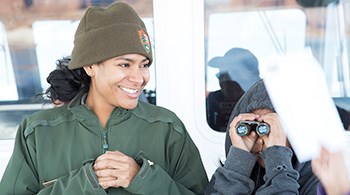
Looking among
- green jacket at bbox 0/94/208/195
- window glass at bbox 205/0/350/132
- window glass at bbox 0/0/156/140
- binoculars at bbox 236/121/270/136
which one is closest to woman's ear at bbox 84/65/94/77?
green jacket at bbox 0/94/208/195

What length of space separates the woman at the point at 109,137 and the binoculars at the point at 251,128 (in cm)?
18

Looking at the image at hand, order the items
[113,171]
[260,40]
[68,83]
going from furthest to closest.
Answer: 1. [260,40]
2. [68,83]
3. [113,171]

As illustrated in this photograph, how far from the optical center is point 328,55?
3020mm

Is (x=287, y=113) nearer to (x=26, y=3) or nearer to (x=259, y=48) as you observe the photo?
(x=259, y=48)

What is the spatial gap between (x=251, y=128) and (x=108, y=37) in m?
0.53

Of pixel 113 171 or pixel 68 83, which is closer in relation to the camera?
pixel 113 171

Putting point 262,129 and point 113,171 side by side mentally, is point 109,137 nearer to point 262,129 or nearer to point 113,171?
point 113,171

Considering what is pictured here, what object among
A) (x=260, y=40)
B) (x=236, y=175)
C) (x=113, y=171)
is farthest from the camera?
(x=260, y=40)

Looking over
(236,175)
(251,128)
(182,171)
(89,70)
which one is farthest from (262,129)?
(89,70)

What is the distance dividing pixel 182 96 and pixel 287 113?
167 centimetres

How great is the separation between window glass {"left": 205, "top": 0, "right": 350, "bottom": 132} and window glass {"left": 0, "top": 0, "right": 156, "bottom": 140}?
0.37 m

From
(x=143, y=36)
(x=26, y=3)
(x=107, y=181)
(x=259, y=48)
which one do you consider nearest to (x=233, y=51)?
(x=259, y=48)

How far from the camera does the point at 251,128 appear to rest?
1635 mm

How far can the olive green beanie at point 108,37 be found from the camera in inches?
62.6
